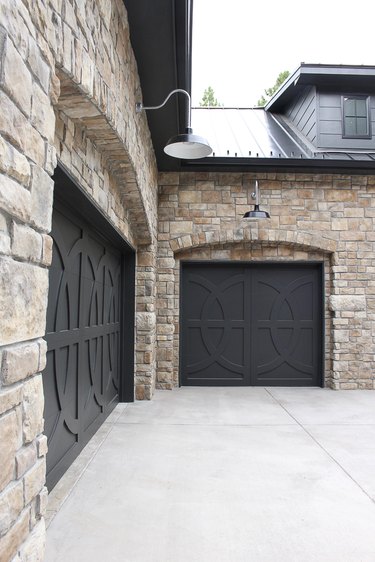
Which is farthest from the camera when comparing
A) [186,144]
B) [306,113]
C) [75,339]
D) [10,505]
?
[306,113]

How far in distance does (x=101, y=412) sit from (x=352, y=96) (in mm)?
6819

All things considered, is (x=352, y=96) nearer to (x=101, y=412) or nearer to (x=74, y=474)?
(x=101, y=412)

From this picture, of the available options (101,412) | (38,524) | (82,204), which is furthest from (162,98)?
(38,524)

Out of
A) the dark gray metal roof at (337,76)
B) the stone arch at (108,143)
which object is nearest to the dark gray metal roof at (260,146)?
the dark gray metal roof at (337,76)

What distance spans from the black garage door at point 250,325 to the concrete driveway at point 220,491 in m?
1.90

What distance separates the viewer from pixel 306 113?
793cm

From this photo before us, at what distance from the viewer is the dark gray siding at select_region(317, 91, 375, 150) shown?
7367 mm

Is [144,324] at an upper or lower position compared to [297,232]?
lower

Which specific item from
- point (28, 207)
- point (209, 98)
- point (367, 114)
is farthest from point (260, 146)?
point (209, 98)

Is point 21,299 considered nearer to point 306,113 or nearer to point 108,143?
→ point 108,143

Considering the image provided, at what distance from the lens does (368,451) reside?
3947 millimetres

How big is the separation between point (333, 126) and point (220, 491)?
21.4ft

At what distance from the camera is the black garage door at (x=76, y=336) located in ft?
10.1

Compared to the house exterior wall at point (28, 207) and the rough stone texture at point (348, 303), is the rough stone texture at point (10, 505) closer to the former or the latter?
the house exterior wall at point (28, 207)
